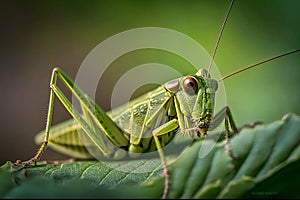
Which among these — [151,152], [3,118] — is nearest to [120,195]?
[151,152]

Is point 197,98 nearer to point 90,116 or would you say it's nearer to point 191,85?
point 191,85

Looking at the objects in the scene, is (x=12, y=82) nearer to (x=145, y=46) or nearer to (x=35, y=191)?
(x=145, y=46)

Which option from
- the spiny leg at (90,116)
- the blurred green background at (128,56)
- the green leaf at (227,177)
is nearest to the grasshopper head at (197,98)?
the spiny leg at (90,116)

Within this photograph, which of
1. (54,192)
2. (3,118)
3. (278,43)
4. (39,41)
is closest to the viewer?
(54,192)

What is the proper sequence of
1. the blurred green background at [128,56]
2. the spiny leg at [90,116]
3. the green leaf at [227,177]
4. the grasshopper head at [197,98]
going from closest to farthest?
the green leaf at [227,177], the grasshopper head at [197,98], the spiny leg at [90,116], the blurred green background at [128,56]


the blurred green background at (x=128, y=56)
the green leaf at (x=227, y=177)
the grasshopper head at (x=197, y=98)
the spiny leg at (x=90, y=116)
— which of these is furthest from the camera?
the blurred green background at (x=128, y=56)

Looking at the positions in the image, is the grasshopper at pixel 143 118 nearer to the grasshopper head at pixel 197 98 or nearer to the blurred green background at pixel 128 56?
the grasshopper head at pixel 197 98

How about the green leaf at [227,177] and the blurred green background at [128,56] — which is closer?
the green leaf at [227,177]

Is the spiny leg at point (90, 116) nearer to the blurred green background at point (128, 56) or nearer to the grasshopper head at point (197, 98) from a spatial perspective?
the blurred green background at point (128, 56)
